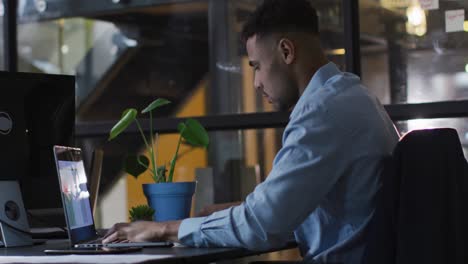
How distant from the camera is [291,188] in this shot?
7.09ft

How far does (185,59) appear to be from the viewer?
A: 4590 mm

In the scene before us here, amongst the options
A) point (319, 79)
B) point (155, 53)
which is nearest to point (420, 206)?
point (319, 79)

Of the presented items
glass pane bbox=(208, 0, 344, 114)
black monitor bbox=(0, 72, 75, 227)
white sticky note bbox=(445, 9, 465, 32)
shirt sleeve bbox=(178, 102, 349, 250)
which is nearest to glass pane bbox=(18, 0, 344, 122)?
glass pane bbox=(208, 0, 344, 114)

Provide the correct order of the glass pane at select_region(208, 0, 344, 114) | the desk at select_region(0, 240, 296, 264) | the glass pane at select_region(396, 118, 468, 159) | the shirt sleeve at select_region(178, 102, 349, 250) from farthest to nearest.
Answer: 1. the glass pane at select_region(208, 0, 344, 114)
2. the glass pane at select_region(396, 118, 468, 159)
3. the shirt sleeve at select_region(178, 102, 349, 250)
4. the desk at select_region(0, 240, 296, 264)

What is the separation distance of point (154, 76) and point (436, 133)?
2.73 m

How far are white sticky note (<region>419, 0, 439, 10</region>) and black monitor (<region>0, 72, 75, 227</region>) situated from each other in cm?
169

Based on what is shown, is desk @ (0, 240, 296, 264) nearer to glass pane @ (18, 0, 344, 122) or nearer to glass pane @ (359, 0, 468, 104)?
glass pane @ (359, 0, 468, 104)

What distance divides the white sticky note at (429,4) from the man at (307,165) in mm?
1548

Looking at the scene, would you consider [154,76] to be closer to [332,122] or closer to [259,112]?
[259,112]

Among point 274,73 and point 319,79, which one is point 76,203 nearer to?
point 274,73

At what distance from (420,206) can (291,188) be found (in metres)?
0.31

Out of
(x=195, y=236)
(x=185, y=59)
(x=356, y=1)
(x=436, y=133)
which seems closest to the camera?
(x=436, y=133)

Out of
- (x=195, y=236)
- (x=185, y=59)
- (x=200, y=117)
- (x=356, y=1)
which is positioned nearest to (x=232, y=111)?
(x=200, y=117)

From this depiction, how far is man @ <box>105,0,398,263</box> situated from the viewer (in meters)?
2.18
